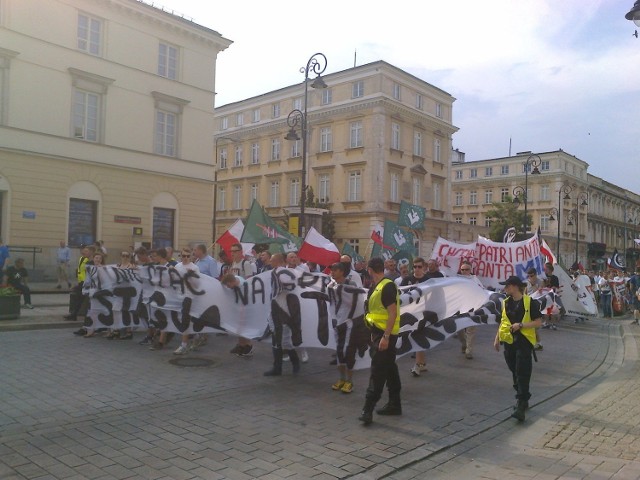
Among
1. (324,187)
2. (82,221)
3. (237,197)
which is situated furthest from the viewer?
(237,197)

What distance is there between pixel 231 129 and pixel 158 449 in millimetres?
56562

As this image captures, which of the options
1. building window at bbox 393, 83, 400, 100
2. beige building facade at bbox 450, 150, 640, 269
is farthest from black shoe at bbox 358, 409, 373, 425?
beige building facade at bbox 450, 150, 640, 269

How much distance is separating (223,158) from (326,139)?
14621 millimetres

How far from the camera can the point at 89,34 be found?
27.1 meters

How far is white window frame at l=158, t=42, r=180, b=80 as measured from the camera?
30.4m

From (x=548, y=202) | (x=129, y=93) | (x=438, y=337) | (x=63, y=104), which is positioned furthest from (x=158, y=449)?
(x=548, y=202)

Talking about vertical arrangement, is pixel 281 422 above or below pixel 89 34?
below

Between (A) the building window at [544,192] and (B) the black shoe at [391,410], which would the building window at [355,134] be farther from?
(B) the black shoe at [391,410]

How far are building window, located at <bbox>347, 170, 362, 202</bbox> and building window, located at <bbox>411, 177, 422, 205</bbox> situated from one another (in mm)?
5637

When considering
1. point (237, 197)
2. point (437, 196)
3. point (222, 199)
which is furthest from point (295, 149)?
point (437, 196)

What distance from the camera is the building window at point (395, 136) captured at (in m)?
48.2

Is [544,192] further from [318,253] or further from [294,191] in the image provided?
[318,253]

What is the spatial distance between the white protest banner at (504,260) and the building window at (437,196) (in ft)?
123

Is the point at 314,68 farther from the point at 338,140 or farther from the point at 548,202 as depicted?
the point at 548,202
